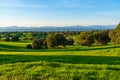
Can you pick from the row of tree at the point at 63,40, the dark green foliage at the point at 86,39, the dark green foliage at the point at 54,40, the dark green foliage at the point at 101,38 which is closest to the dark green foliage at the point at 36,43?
the row of tree at the point at 63,40

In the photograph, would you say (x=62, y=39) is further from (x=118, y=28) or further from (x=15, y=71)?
(x=15, y=71)

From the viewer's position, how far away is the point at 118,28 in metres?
77.1

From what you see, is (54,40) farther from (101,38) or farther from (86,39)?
(101,38)

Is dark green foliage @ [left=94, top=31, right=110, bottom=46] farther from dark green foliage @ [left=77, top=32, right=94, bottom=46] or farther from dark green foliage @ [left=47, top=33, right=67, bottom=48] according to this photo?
dark green foliage @ [left=47, top=33, right=67, bottom=48]

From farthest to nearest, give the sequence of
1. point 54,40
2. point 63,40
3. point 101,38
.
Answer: point 101,38
point 63,40
point 54,40

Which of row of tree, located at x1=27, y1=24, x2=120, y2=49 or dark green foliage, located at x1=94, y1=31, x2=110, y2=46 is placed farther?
dark green foliage, located at x1=94, y1=31, x2=110, y2=46

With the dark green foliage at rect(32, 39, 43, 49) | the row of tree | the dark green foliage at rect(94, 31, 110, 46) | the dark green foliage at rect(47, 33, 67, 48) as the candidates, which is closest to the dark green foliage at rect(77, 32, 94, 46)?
the row of tree

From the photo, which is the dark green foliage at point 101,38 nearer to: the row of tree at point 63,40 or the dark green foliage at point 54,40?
the row of tree at point 63,40

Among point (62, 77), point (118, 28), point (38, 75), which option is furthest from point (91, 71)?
point (118, 28)

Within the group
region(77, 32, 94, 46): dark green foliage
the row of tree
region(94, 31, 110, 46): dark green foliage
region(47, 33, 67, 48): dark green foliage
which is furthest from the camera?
region(94, 31, 110, 46): dark green foliage

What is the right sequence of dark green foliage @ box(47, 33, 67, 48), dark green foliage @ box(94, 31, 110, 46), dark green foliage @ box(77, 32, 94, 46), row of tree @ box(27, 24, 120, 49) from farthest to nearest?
dark green foliage @ box(94, 31, 110, 46) < dark green foliage @ box(77, 32, 94, 46) < row of tree @ box(27, 24, 120, 49) < dark green foliage @ box(47, 33, 67, 48)

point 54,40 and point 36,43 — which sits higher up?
point 54,40

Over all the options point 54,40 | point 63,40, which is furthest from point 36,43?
point 63,40

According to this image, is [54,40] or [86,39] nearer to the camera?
[54,40]
